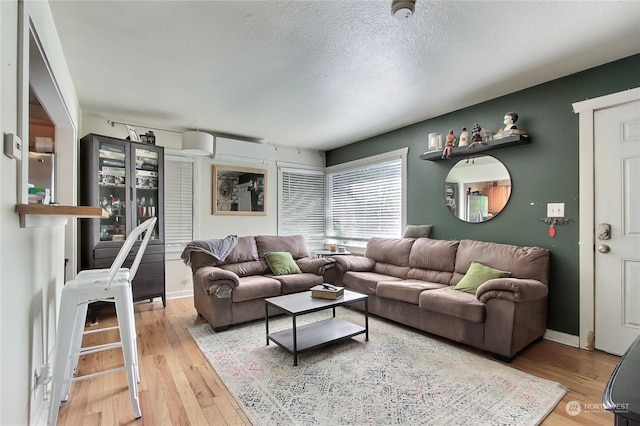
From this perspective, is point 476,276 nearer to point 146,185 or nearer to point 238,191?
point 238,191

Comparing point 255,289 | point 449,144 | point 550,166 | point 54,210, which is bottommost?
point 255,289

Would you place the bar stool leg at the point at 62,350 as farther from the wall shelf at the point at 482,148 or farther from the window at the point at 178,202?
the wall shelf at the point at 482,148

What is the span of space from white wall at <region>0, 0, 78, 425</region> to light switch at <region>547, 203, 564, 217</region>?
12.6 feet

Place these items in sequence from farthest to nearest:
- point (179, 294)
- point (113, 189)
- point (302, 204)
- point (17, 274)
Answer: point (302, 204), point (179, 294), point (113, 189), point (17, 274)

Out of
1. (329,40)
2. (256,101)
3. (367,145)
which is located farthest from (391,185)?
(329,40)

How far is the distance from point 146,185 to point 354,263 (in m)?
2.87

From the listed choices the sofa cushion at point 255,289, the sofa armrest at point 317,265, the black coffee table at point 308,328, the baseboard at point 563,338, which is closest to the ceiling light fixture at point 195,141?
the sofa cushion at point 255,289

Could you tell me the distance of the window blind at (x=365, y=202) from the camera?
4664 mm

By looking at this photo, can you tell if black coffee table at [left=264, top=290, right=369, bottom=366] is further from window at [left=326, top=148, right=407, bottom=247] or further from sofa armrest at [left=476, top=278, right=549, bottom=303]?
window at [left=326, top=148, right=407, bottom=247]

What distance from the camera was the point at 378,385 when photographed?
2137 millimetres

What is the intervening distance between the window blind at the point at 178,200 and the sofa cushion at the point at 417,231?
3103 millimetres

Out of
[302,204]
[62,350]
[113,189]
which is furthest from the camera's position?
[302,204]

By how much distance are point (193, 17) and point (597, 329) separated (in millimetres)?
3959

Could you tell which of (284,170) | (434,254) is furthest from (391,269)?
(284,170)
